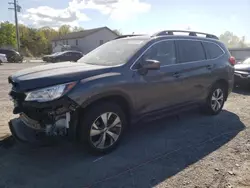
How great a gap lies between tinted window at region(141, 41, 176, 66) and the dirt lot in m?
1.37

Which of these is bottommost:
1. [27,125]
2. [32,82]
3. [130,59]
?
[27,125]

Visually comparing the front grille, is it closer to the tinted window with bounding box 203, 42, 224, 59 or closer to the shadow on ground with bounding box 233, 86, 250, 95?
the tinted window with bounding box 203, 42, 224, 59

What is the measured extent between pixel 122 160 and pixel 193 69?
2.44 metres

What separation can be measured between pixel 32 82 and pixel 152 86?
6.25 ft

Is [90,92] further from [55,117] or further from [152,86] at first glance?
[152,86]

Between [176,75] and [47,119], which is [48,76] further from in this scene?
[176,75]

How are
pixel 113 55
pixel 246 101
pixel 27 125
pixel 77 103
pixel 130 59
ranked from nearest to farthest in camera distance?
pixel 77 103 < pixel 27 125 < pixel 130 59 < pixel 113 55 < pixel 246 101

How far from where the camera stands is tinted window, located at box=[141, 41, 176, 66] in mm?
4227

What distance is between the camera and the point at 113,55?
429 centimetres

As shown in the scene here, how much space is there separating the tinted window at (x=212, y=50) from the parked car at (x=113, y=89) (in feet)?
0.17

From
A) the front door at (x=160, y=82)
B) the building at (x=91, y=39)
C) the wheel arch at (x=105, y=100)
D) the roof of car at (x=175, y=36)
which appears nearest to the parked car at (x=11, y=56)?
the building at (x=91, y=39)

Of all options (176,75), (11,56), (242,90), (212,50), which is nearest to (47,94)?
(176,75)

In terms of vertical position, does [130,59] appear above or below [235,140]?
above

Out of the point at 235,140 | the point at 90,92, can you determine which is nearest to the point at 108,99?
the point at 90,92
